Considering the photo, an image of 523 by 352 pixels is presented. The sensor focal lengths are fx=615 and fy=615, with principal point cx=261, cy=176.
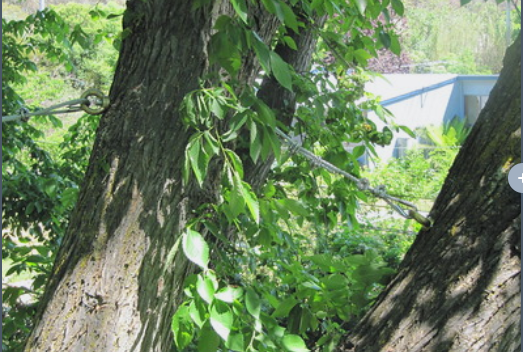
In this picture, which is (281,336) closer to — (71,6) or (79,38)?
(79,38)

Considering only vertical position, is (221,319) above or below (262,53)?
below

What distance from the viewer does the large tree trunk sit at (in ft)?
3.13

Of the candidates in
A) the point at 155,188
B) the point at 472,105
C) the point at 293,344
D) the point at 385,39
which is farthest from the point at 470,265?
the point at 472,105

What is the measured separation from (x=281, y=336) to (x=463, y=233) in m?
0.39

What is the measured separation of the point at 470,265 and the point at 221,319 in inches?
16.3

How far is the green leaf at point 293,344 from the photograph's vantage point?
3.75 feet

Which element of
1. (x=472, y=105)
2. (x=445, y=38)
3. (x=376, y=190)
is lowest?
(x=472, y=105)

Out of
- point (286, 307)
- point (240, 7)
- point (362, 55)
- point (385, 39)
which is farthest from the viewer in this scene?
point (362, 55)

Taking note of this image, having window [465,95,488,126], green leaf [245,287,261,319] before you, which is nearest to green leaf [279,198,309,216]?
green leaf [245,287,261,319]

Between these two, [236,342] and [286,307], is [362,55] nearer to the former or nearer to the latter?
[286,307]

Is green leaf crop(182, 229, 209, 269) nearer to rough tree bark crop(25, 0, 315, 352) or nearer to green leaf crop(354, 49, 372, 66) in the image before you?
rough tree bark crop(25, 0, 315, 352)

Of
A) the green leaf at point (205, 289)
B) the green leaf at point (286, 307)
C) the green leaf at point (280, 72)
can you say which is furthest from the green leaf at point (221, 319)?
the green leaf at point (280, 72)

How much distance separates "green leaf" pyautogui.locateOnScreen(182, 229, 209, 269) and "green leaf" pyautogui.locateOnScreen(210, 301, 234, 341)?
2.8 inches

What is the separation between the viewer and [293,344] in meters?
1.15
